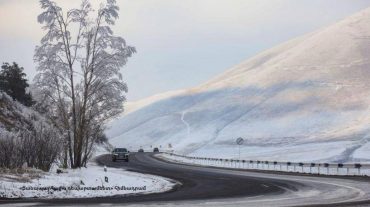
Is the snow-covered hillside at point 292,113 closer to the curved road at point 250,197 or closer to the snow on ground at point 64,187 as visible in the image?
the curved road at point 250,197

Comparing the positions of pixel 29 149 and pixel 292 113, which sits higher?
pixel 292 113

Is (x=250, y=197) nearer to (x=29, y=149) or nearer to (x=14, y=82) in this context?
(x=29, y=149)

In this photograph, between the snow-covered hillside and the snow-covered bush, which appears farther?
the snow-covered hillside

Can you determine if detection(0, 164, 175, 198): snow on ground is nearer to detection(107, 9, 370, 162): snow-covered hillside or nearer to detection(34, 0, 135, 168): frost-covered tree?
detection(34, 0, 135, 168): frost-covered tree

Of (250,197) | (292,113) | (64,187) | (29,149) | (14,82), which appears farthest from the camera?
(292,113)

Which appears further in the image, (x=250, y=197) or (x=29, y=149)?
(x=29, y=149)

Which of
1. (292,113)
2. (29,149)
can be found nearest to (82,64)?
(29,149)

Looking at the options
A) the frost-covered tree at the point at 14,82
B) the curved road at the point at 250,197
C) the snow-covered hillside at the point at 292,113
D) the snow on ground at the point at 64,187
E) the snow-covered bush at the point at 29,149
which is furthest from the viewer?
the snow-covered hillside at the point at 292,113

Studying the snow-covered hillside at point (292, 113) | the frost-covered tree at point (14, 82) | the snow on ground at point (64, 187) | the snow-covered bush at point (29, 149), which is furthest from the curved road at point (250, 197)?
the snow-covered hillside at point (292, 113)

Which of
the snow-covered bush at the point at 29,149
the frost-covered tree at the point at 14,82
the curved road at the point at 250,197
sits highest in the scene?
the frost-covered tree at the point at 14,82

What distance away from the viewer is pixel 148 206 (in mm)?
18016

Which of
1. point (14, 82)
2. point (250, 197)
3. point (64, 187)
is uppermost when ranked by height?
point (14, 82)

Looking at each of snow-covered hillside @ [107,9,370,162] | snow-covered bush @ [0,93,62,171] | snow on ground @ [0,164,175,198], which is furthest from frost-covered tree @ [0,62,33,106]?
snow-covered hillside @ [107,9,370,162]

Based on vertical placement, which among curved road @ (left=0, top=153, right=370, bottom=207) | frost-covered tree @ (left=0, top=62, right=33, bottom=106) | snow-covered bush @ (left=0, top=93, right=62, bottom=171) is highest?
frost-covered tree @ (left=0, top=62, right=33, bottom=106)
